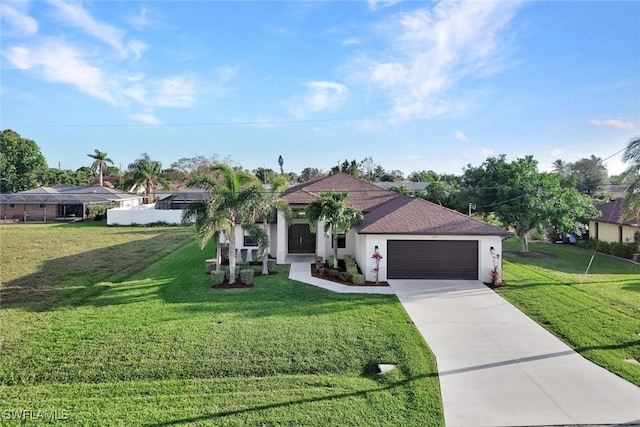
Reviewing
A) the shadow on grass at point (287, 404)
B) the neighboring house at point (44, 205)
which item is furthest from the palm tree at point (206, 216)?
the neighboring house at point (44, 205)

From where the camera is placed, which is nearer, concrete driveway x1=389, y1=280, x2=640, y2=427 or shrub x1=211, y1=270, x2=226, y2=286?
concrete driveway x1=389, y1=280, x2=640, y2=427

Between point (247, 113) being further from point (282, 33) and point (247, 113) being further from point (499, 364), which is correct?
point (499, 364)

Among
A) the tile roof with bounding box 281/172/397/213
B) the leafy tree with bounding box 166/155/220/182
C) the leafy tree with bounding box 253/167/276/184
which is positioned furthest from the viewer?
the leafy tree with bounding box 166/155/220/182

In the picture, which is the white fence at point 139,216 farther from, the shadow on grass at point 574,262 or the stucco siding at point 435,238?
the shadow on grass at point 574,262

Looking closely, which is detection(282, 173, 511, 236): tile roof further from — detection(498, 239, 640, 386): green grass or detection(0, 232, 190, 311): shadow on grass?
detection(0, 232, 190, 311): shadow on grass

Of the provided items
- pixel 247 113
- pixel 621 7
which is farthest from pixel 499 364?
pixel 247 113

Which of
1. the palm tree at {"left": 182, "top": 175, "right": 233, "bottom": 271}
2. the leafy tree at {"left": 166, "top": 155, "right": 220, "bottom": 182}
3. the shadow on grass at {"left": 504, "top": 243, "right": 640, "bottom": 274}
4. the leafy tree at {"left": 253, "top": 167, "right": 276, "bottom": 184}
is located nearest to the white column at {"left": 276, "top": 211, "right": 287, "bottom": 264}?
the leafy tree at {"left": 253, "top": 167, "right": 276, "bottom": 184}

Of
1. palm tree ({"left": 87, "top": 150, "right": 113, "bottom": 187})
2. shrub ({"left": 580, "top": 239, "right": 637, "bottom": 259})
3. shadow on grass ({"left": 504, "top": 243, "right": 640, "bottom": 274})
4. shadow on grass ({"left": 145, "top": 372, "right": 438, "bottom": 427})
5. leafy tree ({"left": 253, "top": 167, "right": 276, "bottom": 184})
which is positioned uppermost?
palm tree ({"left": 87, "top": 150, "right": 113, "bottom": 187})
